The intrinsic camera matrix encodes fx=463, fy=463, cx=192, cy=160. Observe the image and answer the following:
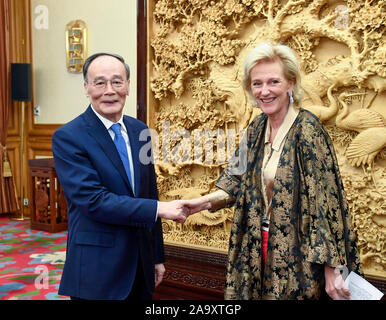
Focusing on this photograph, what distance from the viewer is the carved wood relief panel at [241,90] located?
124 inches

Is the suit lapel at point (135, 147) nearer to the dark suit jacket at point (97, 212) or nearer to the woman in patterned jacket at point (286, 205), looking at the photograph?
the dark suit jacket at point (97, 212)

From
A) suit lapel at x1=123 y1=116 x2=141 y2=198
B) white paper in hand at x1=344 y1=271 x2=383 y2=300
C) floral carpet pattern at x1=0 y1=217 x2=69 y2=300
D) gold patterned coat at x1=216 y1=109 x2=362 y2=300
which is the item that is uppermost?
suit lapel at x1=123 y1=116 x2=141 y2=198

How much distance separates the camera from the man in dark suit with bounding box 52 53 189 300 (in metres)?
1.86

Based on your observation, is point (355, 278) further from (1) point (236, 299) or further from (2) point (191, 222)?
(2) point (191, 222)

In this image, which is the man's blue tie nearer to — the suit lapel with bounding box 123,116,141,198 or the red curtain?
the suit lapel with bounding box 123,116,141,198

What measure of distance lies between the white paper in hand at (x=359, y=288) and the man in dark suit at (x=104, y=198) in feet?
2.51

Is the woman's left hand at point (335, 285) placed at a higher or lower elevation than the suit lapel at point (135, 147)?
lower

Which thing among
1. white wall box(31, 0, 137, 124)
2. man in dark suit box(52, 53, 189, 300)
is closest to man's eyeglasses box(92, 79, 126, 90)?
man in dark suit box(52, 53, 189, 300)

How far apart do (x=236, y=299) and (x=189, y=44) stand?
8.29 ft

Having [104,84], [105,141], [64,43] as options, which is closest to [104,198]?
[105,141]

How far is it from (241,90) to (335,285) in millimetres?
2144

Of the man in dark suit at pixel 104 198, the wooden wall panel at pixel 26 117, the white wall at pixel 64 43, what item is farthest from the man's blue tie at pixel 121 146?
the wooden wall panel at pixel 26 117

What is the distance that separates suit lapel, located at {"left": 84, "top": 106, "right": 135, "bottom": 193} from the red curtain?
5.02 metres

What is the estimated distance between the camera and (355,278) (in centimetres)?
189
